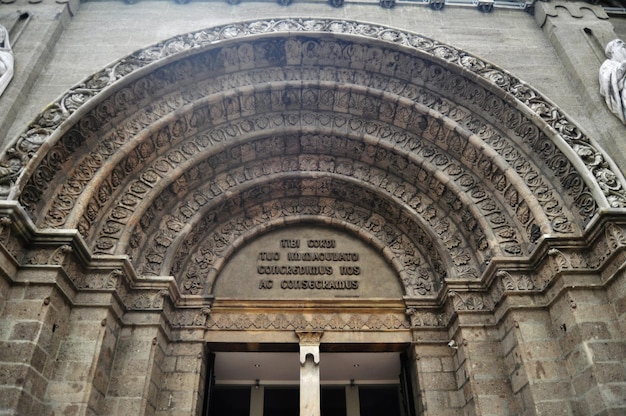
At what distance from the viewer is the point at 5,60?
24.2 ft

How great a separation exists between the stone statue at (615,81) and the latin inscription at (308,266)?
4908 millimetres

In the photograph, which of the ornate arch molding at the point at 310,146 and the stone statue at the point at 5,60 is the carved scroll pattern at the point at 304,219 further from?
the stone statue at the point at 5,60

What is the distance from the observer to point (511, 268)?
6848 millimetres

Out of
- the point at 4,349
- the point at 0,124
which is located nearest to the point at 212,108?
the point at 0,124

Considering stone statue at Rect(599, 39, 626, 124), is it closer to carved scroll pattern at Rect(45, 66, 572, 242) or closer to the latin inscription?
carved scroll pattern at Rect(45, 66, 572, 242)

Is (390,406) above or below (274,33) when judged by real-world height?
below

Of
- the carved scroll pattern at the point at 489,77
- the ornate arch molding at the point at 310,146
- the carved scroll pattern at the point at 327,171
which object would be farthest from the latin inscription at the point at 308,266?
the carved scroll pattern at the point at 489,77

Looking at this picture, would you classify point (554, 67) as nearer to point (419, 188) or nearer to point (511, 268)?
point (419, 188)

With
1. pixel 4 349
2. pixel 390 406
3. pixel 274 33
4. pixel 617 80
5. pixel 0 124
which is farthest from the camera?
pixel 390 406

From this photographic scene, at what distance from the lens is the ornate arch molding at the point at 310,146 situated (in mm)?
6953

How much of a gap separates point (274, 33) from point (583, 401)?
7.42 meters

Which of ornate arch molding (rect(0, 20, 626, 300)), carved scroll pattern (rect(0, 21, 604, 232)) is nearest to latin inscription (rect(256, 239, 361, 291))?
ornate arch molding (rect(0, 20, 626, 300))

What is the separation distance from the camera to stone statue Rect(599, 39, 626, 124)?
24.0 feet

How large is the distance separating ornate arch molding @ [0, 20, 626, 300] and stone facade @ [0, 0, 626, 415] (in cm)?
4
